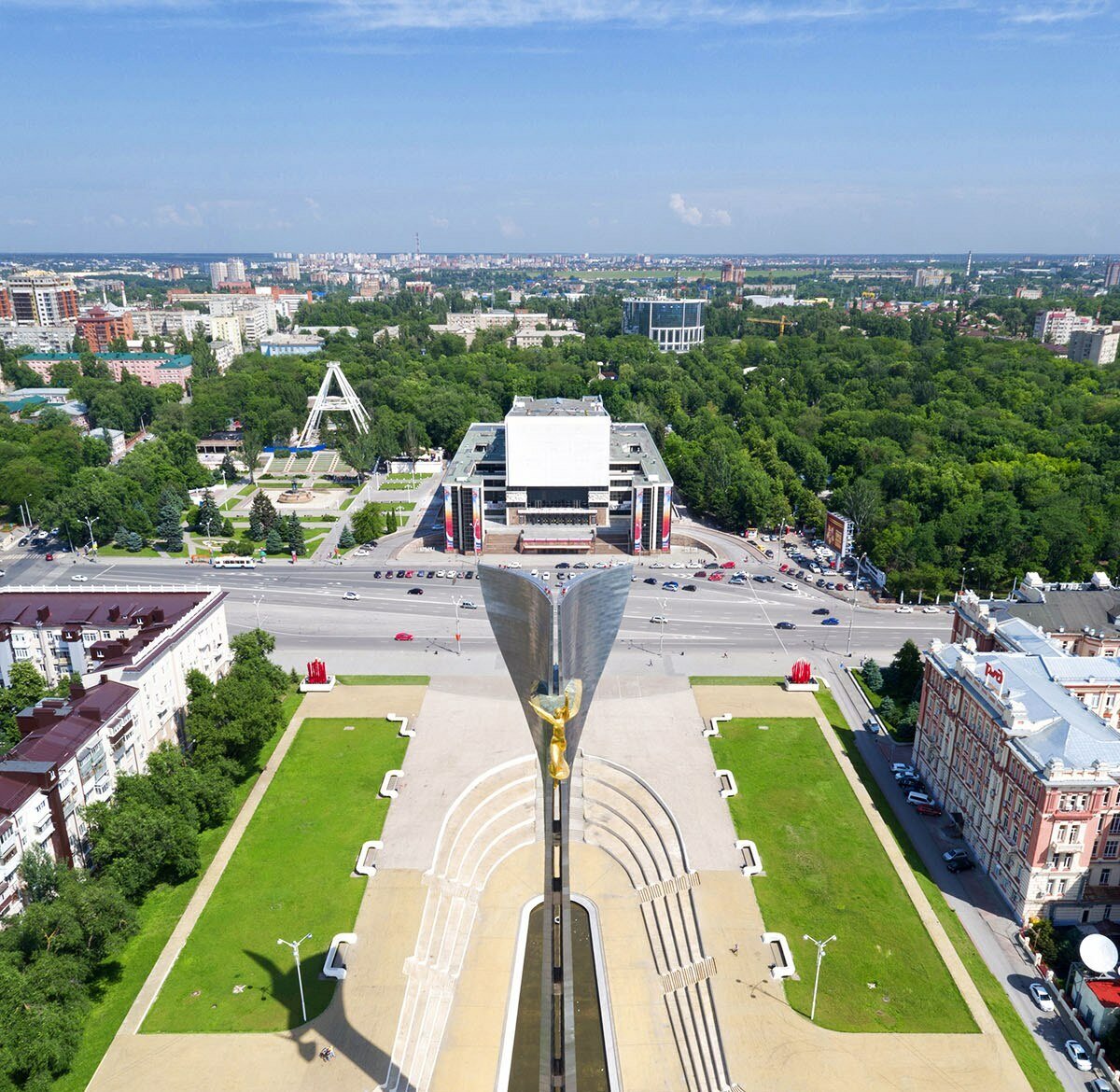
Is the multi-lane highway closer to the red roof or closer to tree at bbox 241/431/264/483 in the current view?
tree at bbox 241/431/264/483

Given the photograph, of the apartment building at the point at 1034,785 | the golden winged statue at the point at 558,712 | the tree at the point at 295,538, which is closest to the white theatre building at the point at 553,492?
the tree at the point at 295,538

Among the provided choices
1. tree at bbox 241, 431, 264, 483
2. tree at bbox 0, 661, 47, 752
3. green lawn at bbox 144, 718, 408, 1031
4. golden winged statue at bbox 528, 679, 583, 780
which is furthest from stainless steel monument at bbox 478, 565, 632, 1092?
tree at bbox 241, 431, 264, 483

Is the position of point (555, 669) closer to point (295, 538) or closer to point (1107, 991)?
point (1107, 991)

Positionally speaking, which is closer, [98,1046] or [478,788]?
[98,1046]

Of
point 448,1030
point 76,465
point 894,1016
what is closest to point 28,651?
point 448,1030

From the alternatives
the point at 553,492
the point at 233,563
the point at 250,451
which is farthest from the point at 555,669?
the point at 250,451

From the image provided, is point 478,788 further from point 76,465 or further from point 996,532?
point 76,465

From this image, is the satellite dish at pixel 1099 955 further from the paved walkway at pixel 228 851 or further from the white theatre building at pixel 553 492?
the white theatre building at pixel 553 492
